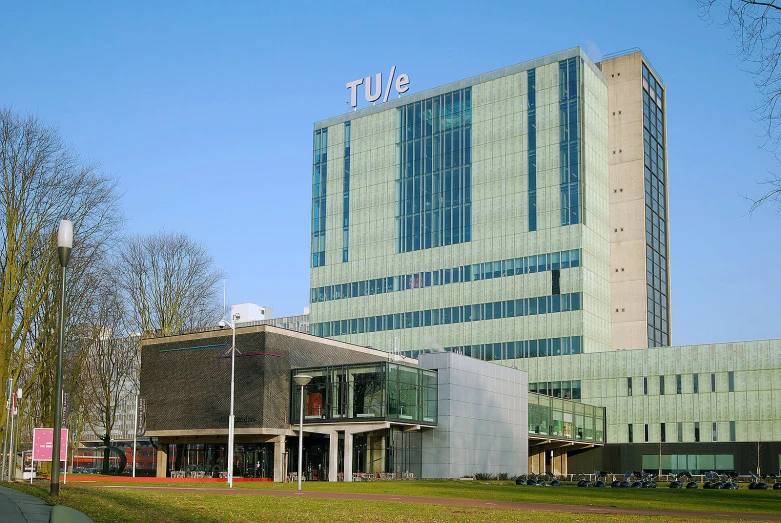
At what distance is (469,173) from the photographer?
4262 inches

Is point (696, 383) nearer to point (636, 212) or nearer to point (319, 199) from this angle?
point (636, 212)

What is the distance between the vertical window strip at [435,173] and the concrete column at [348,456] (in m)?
47.6

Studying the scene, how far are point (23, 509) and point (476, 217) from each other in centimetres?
9110

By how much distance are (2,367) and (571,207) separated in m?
71.1

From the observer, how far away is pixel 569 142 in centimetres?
10038

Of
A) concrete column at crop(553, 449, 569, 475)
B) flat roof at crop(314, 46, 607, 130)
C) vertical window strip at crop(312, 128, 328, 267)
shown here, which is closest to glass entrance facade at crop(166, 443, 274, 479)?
concrete column at crop(553, 449, 569, 475)

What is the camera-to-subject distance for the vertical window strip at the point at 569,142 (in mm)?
99144

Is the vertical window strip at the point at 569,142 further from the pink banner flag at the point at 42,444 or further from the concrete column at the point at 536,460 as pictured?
the pink banner flag at the point at 42,444

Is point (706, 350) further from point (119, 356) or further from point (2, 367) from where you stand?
point (2, 367)

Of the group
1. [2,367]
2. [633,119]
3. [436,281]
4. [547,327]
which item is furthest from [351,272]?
[2,367]

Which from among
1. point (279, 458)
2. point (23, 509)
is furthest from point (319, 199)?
point (23, 509)

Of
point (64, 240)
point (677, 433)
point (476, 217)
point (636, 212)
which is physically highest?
point (636, 212)

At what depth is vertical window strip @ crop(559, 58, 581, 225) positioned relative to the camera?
3903 inches

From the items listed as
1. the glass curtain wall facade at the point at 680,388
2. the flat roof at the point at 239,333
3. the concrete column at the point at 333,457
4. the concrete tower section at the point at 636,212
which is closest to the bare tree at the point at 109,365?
the flat roof at the point at 239,333
